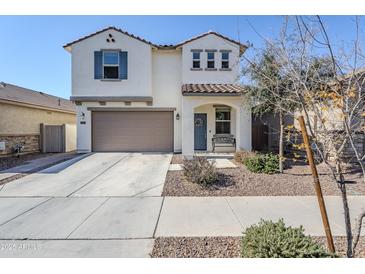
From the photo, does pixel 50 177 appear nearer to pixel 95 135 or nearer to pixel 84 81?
pixel 95 135

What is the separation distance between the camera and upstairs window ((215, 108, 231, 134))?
45.5ft

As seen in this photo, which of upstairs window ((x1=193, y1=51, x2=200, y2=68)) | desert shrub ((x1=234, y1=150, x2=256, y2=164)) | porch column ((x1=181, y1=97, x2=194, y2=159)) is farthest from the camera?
upstairs window ((x1=193, y1=51, x2=200, y2=68))

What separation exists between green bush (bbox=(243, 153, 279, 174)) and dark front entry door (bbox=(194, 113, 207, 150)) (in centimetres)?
533

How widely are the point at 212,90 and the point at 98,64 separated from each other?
22.9 feet

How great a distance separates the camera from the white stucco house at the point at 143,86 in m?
13.2

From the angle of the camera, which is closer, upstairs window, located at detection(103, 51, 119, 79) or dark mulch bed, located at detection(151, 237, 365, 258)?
dark mulch bed, located at detection(151, 237, 365, 258)

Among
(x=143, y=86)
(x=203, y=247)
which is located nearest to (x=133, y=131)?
(x=143, y=86)

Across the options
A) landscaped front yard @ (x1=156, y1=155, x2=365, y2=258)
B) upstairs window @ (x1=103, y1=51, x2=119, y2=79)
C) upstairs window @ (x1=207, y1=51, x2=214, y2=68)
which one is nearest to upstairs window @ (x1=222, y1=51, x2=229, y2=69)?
upstairs window @ (x1=207, y1=51, x2=214, y2=68)

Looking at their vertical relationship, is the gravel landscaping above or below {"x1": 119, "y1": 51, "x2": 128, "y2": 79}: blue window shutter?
below

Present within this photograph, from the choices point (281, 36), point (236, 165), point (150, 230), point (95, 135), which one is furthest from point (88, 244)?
point (95, 135)

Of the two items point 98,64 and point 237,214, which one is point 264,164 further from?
point 98,64

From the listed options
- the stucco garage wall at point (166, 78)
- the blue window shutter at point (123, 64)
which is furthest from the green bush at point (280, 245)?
the blue window shutter at point (123, 64)

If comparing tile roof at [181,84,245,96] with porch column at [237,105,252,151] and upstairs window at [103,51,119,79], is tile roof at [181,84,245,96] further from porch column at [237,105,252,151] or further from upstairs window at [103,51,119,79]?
upstairs window at [103,51,119,79]

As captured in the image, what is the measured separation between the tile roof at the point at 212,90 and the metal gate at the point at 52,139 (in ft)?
31.2
